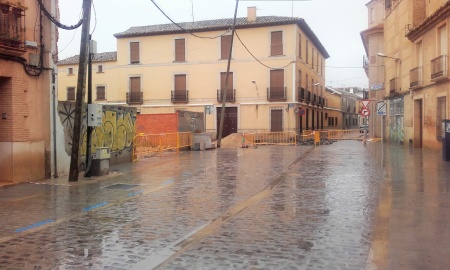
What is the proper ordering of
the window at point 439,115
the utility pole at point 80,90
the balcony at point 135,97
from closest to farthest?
the utility pole at point 80,90 → the window at point 439,115 → the balcony at point 135,97

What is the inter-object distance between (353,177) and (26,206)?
829 centimetres

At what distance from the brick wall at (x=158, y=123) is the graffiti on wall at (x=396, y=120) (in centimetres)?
1426

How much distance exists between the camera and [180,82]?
1560 inches

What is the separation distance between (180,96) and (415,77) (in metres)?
21.2

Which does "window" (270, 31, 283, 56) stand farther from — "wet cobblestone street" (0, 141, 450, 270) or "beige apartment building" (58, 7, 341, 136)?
"wet cobblestone street" (0, 141, 450, 270)

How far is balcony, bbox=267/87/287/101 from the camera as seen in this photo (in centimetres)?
3691

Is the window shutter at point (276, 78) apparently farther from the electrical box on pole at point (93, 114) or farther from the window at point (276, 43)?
the electrical box on pole at point (93, 114)

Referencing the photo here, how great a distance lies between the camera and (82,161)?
13.6 metres

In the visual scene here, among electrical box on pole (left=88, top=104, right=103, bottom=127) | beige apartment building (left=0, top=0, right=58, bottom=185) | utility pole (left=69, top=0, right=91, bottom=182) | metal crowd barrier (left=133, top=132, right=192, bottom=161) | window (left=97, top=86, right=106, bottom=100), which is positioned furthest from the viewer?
window (left=97, top=86, right=106, bottom=100)

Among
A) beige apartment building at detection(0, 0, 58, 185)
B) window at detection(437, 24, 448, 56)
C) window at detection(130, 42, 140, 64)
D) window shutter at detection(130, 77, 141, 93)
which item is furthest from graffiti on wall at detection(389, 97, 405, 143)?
window at detection(130, 42, 140, 64)

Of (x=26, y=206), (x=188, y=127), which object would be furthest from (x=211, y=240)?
(x=188, y=127)

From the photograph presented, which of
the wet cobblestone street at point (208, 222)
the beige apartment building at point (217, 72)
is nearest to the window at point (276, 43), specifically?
the beige apartment building at point (217, 72)

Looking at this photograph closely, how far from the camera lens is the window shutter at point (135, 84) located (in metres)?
40.8

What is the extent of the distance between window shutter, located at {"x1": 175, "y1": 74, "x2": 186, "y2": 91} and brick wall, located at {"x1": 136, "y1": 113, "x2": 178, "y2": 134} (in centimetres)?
1538
